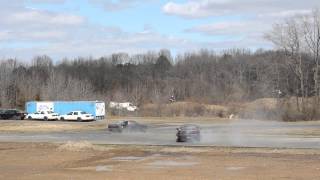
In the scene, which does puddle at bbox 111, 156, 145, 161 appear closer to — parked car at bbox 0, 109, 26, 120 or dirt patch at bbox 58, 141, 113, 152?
dirt patch at bbox 58, 141, 113, 152

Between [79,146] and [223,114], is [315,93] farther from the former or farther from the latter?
[79,146]

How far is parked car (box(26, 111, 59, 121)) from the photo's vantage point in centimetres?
8656

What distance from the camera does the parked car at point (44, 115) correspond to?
3408 inches

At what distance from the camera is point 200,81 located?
16988 centimetres

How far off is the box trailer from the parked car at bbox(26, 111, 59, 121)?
4.73 feet

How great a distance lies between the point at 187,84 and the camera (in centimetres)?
16825

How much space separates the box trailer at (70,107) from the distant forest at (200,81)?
32.6m

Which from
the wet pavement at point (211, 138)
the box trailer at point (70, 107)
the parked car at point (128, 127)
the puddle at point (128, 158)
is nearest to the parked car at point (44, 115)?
the box trailer at point (70, 107)

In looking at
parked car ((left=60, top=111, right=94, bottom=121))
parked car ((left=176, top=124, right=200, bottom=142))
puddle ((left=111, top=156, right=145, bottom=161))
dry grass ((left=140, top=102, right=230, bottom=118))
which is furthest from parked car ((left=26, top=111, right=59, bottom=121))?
puddle ((left=111, top=156, right=145, bottom=161))

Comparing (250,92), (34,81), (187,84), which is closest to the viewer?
(250,92)

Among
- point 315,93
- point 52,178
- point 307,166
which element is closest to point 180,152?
point 307,166

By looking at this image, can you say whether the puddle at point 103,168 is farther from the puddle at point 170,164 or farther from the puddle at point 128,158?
the puddle at point 128,158

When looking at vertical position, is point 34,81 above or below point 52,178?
above

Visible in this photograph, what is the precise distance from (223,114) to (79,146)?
7340cm
